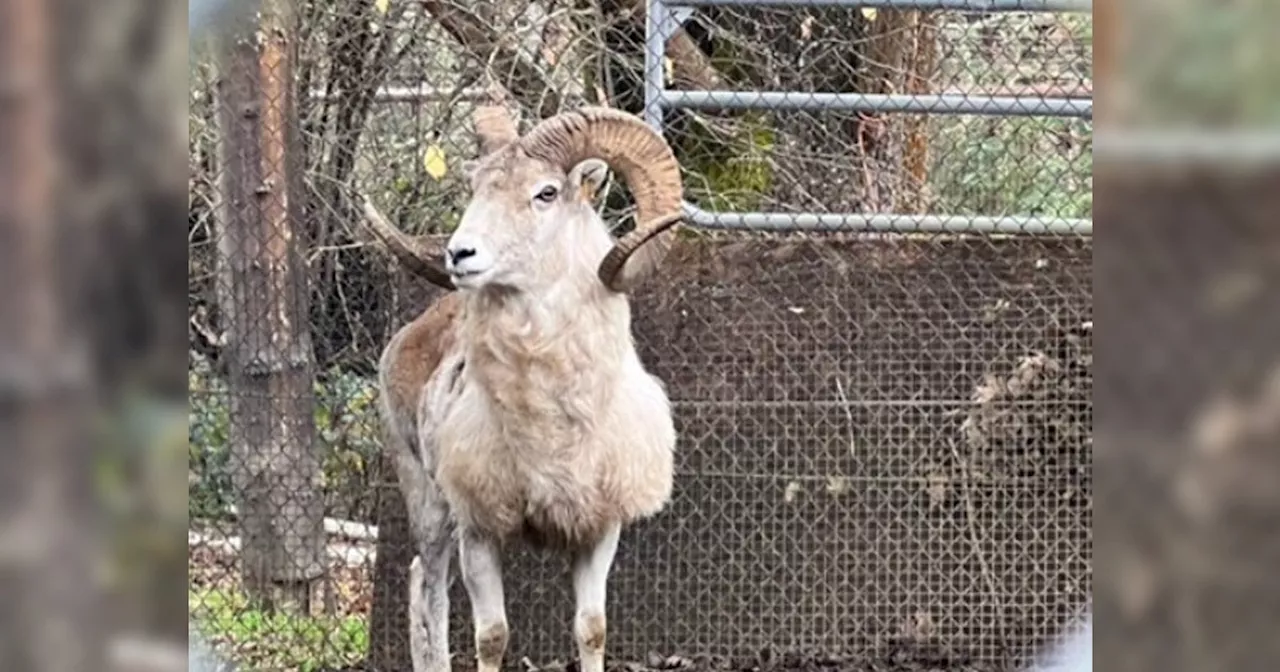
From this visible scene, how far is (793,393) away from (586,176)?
5.33ft

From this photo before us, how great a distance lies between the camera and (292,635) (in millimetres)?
7156

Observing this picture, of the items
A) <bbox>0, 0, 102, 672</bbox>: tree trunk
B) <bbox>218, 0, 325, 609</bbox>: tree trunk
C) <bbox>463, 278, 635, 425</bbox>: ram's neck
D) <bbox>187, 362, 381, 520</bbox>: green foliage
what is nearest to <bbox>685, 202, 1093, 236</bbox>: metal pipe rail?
<bbox>463, 278, 635, 425</bbox>: ram's neck

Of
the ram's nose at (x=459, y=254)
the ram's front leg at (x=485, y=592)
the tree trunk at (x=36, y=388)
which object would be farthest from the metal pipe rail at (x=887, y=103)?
the tree trunk at (x=36, y=388)

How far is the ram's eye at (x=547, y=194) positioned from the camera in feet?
18.3

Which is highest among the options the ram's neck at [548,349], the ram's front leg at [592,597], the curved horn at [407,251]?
the curved horn at [407,251]

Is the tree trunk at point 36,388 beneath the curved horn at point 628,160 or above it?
beneath

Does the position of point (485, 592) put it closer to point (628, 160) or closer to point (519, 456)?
point (519, 456)

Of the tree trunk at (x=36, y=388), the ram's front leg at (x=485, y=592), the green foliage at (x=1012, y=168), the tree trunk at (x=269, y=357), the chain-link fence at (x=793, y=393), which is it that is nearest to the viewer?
the tree trunk at (x=36, y=388)

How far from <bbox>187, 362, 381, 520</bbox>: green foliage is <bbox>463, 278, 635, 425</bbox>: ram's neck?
1657 millimetres

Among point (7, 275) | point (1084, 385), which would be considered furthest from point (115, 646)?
point (1084, 385)

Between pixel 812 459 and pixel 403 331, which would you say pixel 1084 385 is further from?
pixel 403 331

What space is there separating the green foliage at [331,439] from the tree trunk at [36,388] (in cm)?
605

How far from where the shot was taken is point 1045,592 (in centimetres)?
679

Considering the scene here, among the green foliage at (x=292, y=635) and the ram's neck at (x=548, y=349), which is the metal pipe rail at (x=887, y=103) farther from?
the green foliage at (x=292, y=635)
